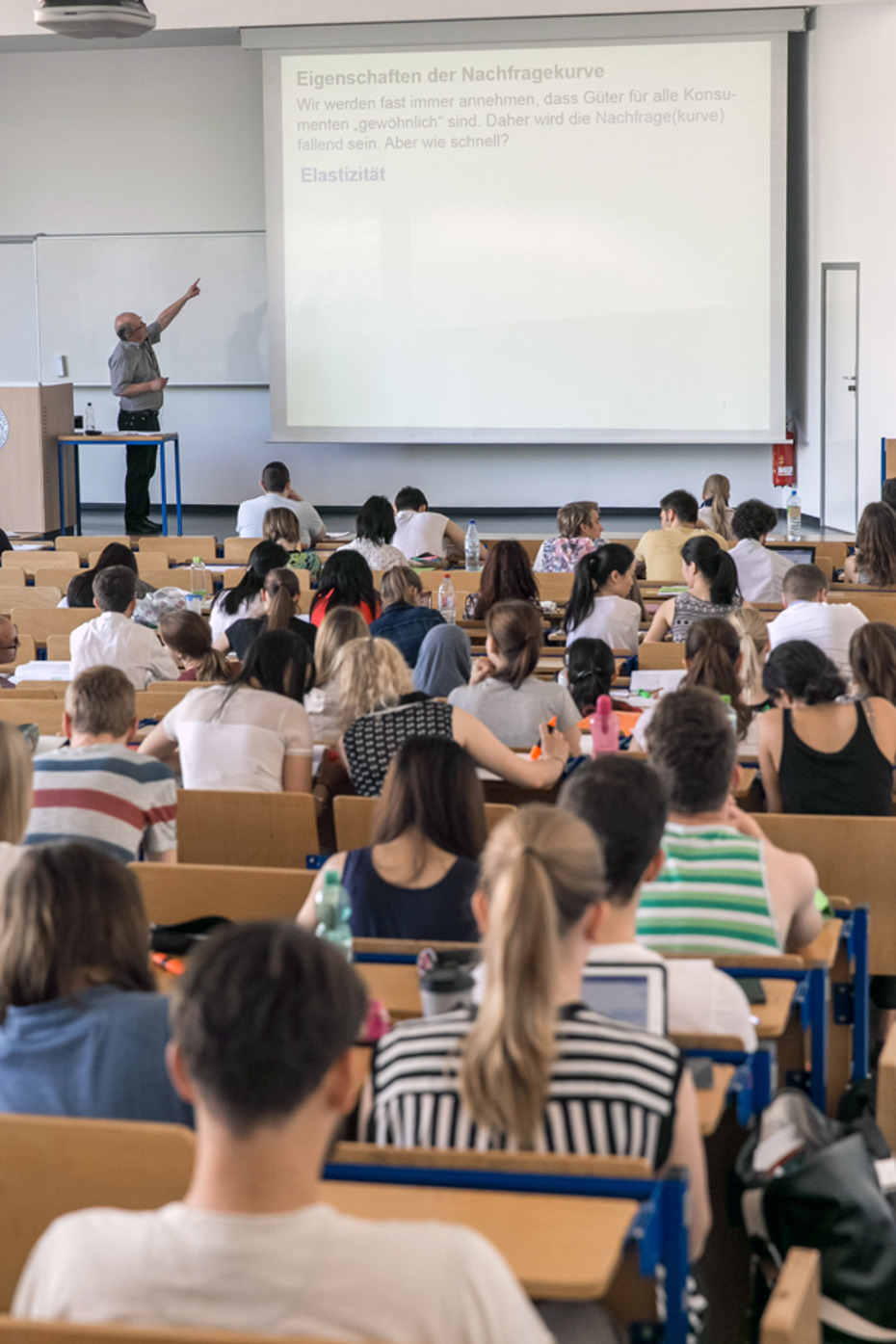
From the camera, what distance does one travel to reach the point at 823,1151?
2.30 metres

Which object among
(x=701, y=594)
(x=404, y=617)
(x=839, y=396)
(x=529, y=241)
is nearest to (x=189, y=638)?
(x=404, y=617)

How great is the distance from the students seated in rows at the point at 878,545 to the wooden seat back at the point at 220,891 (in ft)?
16.4

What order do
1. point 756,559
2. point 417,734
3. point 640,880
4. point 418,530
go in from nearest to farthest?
point 640,880
point 417,734
point 756,559
point 418,530

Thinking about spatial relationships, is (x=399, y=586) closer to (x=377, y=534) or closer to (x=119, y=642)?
(x=119, y=642)

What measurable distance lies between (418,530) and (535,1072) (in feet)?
24.4

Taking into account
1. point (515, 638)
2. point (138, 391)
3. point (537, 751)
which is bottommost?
point (537, 751)

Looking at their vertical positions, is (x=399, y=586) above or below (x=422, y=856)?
above

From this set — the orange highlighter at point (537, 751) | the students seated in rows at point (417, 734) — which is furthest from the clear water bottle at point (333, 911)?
the orange highlighter at point (537, 751)

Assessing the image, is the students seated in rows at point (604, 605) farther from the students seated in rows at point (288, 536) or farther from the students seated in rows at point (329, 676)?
the students seated in rows at point (288, 536)

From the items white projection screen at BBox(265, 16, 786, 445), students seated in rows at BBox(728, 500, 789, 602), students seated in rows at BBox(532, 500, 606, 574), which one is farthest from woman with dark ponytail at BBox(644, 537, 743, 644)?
white projection screen at BBox(265, 16, 786, 445)

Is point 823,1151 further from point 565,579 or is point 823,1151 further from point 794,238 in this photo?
point 794,238

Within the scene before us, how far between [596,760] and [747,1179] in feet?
2.28

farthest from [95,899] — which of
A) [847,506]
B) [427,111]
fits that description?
[427,111]

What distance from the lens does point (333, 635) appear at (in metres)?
5.11
